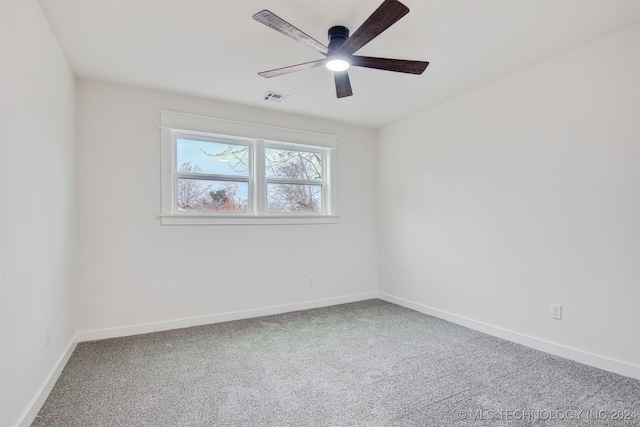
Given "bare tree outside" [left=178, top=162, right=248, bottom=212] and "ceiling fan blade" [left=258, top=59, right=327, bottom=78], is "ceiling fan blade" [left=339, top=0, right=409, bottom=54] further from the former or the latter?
A: "bare tree outside" [left=178, top=162, right=248, bottom=212]

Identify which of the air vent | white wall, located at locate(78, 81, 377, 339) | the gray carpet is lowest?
the gray carpet

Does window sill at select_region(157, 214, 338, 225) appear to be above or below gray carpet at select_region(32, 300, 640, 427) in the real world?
above

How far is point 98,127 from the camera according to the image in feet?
10.2

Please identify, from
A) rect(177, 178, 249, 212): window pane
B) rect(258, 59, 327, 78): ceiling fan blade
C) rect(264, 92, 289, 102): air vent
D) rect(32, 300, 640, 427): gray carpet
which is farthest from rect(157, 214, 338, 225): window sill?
rect(258, 59, 327, 78): ceiling fan blade

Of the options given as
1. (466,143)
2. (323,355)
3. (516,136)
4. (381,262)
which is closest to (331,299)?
(381,262)

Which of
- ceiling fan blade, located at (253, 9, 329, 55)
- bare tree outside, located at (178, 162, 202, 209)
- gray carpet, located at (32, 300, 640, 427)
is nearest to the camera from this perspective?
ceiling fan blade, located at (253, 9, 329, 55)

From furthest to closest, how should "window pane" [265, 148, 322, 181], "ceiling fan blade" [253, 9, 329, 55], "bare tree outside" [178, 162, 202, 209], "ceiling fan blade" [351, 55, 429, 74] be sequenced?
"window pane" [265, 148, 322, 181] → "bare tree outside" [178, 162, 202, 209] → "ceiling fan blade" [351, 55, 429, 74] → "ceiling fan blade" [253, 9, 329, 55]

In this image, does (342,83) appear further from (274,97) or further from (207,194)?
(207,194)

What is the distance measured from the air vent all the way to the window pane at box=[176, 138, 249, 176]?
2.18ft

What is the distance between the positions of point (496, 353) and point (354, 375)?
1.29 meters

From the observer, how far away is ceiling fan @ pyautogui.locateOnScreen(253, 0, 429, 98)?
1747 mm

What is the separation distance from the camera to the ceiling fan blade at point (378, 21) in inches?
65.2

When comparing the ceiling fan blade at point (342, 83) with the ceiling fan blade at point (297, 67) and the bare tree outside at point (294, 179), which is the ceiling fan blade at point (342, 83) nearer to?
the ceiling fan blade at point (297, 67)

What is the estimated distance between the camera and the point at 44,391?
6.75 ft
